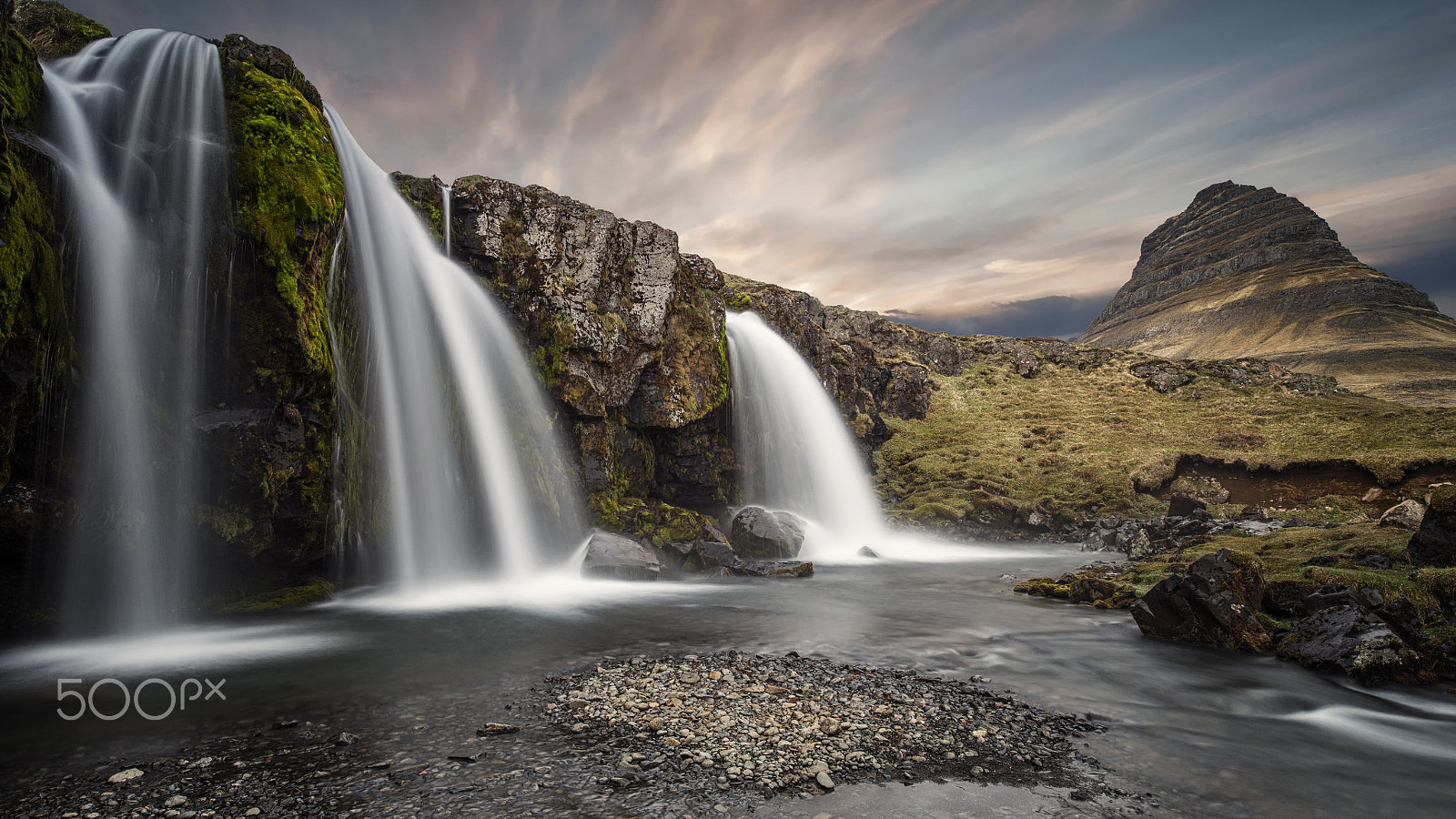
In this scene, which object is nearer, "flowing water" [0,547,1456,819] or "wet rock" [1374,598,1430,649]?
"flowing water" [0,547,1456,819]

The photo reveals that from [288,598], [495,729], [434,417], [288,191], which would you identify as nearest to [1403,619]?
[495,729]

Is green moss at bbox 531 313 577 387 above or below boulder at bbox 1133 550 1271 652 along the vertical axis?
above

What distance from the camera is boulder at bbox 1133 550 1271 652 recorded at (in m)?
11.0

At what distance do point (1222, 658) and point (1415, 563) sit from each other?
557 cm

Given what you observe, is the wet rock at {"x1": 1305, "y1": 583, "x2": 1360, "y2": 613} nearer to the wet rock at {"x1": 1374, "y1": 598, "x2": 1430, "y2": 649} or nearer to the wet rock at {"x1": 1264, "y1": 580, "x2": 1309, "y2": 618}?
the wet rock at {"x1": 1264, "y1": 580, "x2": 1309, "y2": 618}

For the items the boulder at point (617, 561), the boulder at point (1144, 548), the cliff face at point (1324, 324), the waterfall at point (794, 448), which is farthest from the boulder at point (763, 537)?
the cliff face at point (1324, 324)

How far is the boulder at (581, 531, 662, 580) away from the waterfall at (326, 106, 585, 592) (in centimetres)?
169

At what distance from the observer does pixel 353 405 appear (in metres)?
16.9

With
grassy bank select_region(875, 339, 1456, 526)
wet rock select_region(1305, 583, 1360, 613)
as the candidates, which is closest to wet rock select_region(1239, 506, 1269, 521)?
grassy bank select_region(875, 339, 1456, 526)

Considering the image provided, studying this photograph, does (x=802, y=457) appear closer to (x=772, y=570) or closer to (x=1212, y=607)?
(x=772, y=570)

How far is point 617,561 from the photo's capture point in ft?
65.8

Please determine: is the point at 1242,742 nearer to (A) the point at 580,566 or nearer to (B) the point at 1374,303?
(A) the point at 580,566

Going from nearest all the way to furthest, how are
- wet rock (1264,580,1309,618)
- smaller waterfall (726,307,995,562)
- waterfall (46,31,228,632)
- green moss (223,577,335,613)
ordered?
1. wet rock (1264,580,1309,618)
2. waterfall (46,31,228,632)
3. green moss (223,577,335,613)
4. smaller waterfall (726,307,995,562)

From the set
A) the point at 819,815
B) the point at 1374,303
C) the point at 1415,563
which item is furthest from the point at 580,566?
the point at 1374,303
